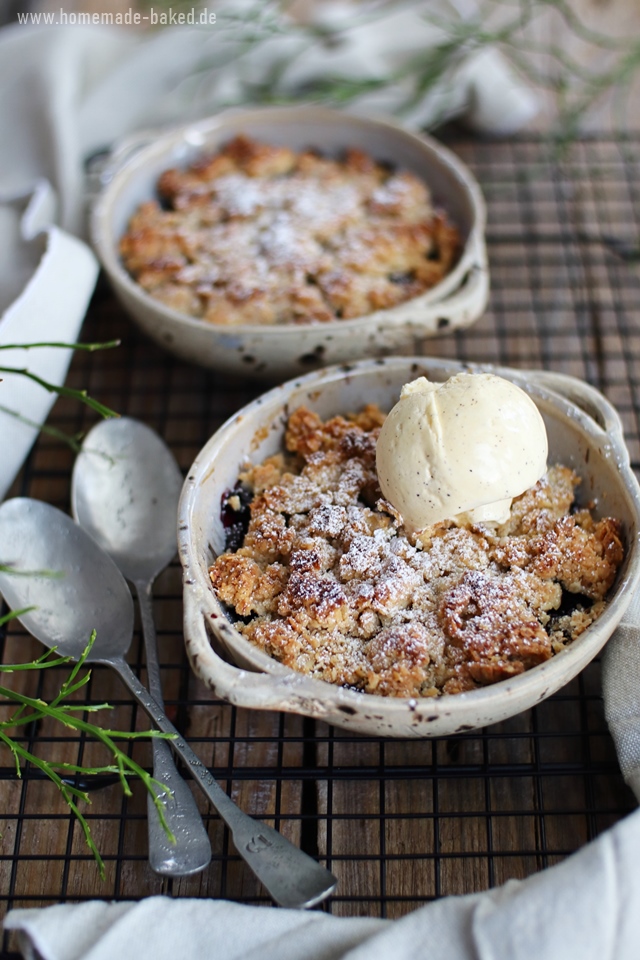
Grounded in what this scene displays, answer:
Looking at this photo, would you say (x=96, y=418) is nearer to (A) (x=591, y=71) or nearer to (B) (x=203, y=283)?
(B) (x=203, y=283)

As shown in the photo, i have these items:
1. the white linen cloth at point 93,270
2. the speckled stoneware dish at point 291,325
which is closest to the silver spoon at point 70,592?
the white linen cloth at point 93,270

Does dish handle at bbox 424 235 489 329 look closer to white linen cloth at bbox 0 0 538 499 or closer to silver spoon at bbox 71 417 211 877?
silver spoon at bbox 71 417 211 877

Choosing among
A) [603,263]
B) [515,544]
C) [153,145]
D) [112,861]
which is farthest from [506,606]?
[153,145]

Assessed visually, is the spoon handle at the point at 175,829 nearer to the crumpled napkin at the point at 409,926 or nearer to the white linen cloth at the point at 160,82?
the crumpled napkin at the point at 409,926

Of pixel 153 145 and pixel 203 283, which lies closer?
pixel 203 283

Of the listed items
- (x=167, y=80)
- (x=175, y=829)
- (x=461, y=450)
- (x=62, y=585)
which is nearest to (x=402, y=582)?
(x=461, y=450)

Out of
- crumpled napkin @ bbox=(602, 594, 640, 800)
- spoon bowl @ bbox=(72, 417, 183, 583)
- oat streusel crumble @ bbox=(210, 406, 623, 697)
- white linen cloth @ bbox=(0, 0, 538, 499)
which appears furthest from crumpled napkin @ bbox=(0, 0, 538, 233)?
crumpled napkin @ bbox=(602, 594, 640, 800)
